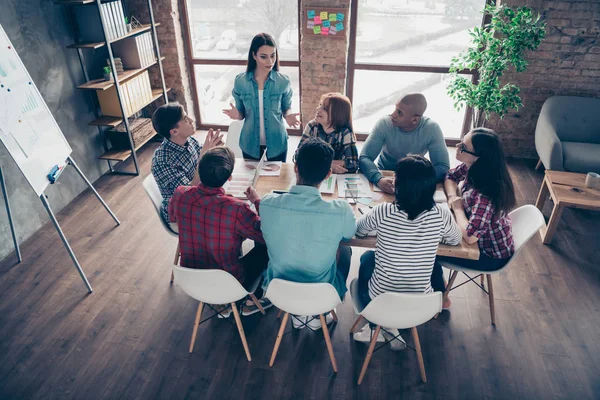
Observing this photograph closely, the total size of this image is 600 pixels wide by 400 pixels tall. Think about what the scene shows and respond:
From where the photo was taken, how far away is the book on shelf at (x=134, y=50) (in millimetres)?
4734

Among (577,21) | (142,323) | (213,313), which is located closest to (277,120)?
(213,313)

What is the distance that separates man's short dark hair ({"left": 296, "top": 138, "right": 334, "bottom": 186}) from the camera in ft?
6.99

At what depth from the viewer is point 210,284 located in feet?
7.38

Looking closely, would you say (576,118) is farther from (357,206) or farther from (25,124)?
(25,124)

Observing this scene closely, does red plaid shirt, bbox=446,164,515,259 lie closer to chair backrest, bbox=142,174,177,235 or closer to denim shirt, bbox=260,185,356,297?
denim shirt, bbox=260,185,356,297

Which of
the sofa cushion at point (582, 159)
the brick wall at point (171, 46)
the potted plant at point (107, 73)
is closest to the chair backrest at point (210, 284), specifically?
the potted plant at point (107, 73)

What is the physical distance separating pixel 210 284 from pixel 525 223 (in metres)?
1.97

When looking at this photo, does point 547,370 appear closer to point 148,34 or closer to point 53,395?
point 53,395

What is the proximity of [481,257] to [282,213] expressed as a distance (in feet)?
4.70

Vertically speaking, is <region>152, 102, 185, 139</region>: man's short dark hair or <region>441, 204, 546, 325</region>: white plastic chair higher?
<region>152, 102, 185, 139</region>: man's short dark hair

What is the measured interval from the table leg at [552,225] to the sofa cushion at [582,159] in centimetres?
87

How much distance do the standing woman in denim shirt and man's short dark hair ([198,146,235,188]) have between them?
4.35 ft

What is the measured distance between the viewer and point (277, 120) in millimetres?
3617

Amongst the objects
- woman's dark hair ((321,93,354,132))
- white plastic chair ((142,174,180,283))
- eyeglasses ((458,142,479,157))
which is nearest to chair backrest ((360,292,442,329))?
eyeglasses ((458,142,479,157))
